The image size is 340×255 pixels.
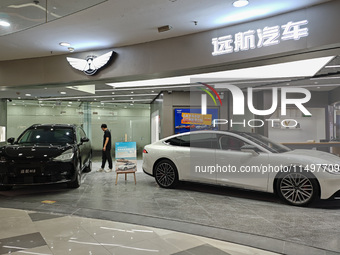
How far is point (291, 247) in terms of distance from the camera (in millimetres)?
3020

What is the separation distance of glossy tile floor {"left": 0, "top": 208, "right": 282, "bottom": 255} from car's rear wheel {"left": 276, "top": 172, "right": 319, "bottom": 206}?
2.07m

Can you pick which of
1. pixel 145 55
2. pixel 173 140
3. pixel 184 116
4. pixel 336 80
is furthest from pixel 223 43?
pixel 184 116

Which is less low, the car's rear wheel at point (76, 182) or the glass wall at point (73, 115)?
the glass wall at point (73, 115)

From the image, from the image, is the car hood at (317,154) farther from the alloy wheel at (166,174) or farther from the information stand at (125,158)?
A: the information stand at (125,158)

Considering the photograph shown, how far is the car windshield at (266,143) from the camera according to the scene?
16.6ft

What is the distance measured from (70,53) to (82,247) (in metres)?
5.51

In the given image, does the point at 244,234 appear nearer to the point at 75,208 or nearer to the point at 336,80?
the point at 75,208

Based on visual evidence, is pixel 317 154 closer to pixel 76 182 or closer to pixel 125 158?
pixel 125 158

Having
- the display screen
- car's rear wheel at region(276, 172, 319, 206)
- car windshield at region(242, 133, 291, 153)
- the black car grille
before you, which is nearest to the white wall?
car windshield at region(242, 133, 291, 153)

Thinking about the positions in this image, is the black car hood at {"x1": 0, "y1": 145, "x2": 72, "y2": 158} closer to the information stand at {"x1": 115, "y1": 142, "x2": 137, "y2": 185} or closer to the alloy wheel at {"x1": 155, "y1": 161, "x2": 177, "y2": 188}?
the information stand at {"x1": 115, "y1": 142, "x2": 137, "y2": 185}

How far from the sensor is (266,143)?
5230 mm

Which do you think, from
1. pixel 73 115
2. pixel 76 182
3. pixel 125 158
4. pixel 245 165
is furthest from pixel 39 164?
pixel 73 115

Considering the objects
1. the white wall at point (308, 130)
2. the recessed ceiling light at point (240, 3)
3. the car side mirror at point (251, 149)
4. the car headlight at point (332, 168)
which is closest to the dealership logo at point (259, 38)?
the recessed ceiling light at point (240, 3)

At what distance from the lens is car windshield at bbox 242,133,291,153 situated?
199 inches
